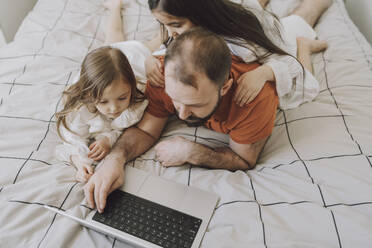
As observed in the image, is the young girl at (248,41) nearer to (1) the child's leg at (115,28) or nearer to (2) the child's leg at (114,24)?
(1) the child's leg at (115,28)

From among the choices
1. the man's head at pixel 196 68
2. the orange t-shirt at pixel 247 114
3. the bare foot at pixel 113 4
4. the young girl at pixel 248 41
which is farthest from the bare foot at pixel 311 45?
the bare foot at pixel 113 4

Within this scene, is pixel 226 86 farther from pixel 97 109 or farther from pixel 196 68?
pixel 97 109

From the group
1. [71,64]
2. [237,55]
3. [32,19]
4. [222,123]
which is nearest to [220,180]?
[222,123]

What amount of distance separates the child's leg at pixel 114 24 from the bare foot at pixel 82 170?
2.17 feet

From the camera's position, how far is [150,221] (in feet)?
2.68

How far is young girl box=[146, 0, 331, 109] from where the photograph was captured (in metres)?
0.92

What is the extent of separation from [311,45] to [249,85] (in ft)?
2.03

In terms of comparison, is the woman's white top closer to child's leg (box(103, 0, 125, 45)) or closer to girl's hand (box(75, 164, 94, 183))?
girl's hand (box(75, 164, 94, 183))

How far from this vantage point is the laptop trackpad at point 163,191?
871 mm

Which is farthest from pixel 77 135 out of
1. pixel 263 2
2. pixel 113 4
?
pixel 263 2

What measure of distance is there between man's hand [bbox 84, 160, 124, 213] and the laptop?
20 millimetres

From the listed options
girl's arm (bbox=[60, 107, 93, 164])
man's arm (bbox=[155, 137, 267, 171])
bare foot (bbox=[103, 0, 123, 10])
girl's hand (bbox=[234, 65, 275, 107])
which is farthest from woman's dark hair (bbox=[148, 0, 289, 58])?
bare foot (bbox=[103, 0, 123, 10])

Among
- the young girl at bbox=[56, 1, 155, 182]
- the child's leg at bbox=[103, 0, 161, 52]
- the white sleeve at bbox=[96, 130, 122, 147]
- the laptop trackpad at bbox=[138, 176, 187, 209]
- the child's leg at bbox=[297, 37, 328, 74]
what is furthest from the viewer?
the child's leg at bbox=[103, 0, 161, 52]

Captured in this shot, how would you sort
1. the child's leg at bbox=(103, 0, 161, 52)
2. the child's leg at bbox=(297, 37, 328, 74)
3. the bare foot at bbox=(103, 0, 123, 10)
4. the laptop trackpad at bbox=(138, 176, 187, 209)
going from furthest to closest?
1. the bare foot at bbox=(103, 0, 123, 10)
2. the child's leg at bbox=(103, 0, 161, 52)
3. the child's leg at bbox=(297, 37, 328, 74)
4. the laptop trackpad at bbox=(138, 176, 187, 209)
